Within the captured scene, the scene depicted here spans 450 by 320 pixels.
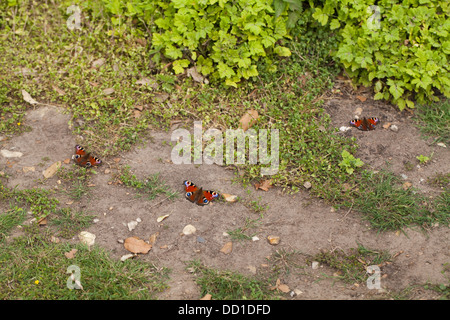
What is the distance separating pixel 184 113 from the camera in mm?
4734

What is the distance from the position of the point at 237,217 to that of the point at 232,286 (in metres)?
0.75

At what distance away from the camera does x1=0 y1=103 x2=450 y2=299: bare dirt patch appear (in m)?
3.42

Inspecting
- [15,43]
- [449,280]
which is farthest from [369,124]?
[15,43]

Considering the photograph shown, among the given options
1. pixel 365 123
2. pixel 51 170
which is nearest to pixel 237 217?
pixel 365 123

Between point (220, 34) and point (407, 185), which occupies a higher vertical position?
point (220, 34)

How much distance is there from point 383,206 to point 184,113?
7.30 feet

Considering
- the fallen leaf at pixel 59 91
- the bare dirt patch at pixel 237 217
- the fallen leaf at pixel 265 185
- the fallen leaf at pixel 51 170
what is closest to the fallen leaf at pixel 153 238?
the bare dirt patch at pixel 237 217

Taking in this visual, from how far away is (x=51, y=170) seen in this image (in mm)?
4230

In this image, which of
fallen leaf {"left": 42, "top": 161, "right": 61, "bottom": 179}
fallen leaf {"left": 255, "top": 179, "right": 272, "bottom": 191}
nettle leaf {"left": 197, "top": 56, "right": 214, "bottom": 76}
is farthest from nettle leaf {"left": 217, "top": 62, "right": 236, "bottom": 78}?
fallen leaf {"left": 42, "top": 161, "right": 61, "bottom": 179}

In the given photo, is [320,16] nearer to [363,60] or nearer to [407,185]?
[363,60]

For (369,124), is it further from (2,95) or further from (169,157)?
(2,95)

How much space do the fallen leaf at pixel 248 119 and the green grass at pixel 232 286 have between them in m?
1.70

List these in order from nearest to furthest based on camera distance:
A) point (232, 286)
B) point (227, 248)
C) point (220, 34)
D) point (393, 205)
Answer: point (232, 286) < point (227, 248) < point (393, 205) < point (220, 34)

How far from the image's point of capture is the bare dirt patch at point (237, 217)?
11.2 ft
